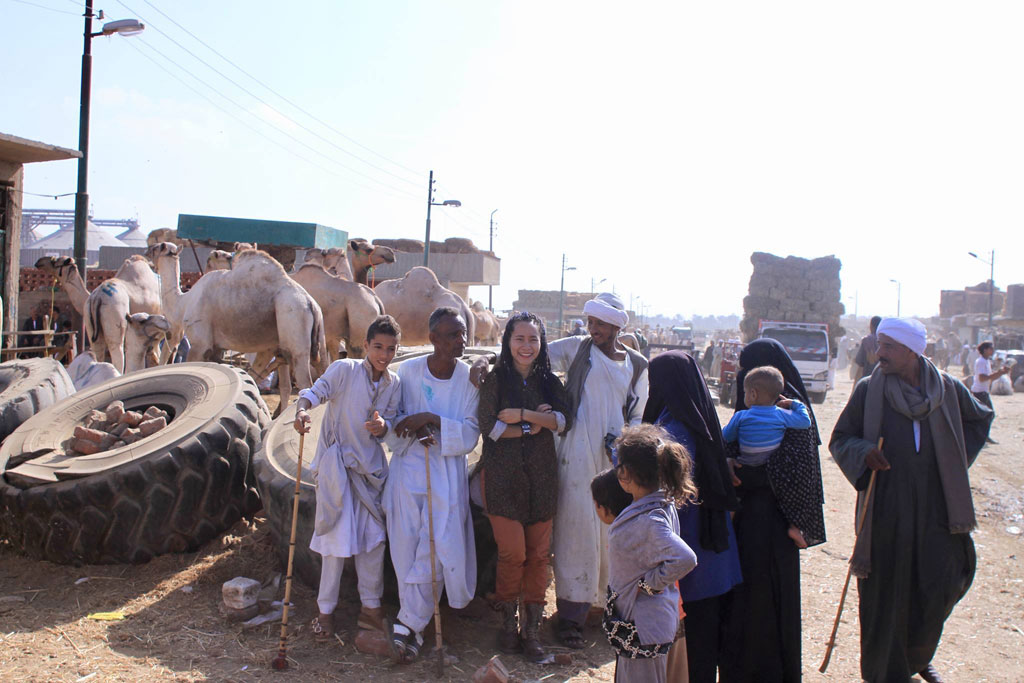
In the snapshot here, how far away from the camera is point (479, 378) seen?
14.3 feet

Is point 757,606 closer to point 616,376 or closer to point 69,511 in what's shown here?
point 616,376

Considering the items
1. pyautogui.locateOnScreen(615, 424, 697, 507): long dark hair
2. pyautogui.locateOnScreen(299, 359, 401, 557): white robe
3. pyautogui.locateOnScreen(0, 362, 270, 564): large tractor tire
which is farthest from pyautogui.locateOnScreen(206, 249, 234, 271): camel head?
pyautogui.locateOnScreen(615, 424, 697, 507): long dark hair

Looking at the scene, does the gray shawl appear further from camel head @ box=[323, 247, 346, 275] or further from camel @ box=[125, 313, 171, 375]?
camel head @ box=[323, 247, 346, 275]

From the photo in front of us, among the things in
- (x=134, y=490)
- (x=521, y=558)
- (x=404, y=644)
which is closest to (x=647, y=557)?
(x=521, y=558)

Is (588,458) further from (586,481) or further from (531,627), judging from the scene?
(531,627)

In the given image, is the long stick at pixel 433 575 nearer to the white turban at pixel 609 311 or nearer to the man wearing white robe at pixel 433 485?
the man wearing white robe at pixel 433 485

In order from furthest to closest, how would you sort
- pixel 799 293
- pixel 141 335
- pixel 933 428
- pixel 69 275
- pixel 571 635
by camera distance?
1. pixel 799 293
2. pixel 69 275
3. pixel 141 335
4. pixel 571 635
5. pixel 933 428

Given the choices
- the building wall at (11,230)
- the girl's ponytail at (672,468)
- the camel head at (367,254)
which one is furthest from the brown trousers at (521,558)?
the building wall at (11,230)

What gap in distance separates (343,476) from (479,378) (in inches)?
33.3

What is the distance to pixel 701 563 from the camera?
3.67 metres

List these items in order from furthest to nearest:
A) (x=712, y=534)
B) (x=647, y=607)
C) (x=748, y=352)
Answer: (x=748, y=352) → (x=712, y=534) → (x=647, y=607)

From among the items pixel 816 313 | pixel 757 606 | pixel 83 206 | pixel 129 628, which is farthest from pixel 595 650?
pixel 816 313

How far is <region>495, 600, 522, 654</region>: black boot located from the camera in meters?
4.28

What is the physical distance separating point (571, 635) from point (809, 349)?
57.1ft
